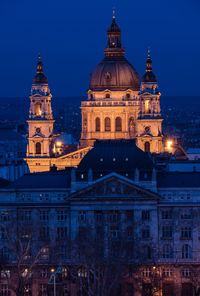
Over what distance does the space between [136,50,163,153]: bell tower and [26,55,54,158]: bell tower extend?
29.3ft

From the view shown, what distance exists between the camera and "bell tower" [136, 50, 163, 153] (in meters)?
189

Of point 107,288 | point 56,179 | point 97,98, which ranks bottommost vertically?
point 107,288

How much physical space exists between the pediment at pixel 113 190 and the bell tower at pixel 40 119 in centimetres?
4271

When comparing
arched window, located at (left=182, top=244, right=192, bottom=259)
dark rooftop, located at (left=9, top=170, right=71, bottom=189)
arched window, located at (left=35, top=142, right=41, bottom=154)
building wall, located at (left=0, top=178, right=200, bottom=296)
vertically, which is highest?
arched window, located at (left=35, top=142, right=41, bottom=154)

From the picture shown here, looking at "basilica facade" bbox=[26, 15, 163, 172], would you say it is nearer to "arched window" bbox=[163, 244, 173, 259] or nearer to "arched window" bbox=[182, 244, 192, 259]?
"arched window" bbox=[163, 244, 173, 259]

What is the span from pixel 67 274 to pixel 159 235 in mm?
9644

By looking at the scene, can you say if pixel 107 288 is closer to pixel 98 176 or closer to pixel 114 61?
pixel 98 176

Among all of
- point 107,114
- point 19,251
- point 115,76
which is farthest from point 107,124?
point 19,251

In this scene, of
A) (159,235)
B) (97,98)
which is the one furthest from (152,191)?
(97,98)

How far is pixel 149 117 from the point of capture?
626ft

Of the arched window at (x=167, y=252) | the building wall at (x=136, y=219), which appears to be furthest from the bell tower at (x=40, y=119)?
the arched window at (x=167, y=252)

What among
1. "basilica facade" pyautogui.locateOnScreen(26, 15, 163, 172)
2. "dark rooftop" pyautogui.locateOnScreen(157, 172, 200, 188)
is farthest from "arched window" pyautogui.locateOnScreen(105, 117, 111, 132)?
"dark rooftop" pyautogui.locateOnScreen(157, 172, 200, 188)

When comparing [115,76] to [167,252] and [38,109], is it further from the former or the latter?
[167,252]

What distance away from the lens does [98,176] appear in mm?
148125
